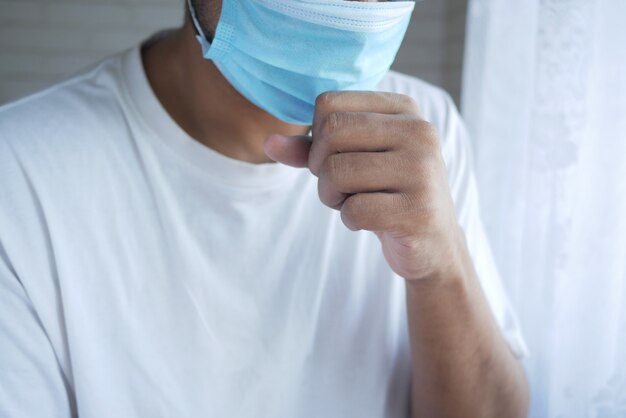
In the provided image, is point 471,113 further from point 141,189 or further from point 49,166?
point 49,166

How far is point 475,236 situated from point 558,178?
0.18 m

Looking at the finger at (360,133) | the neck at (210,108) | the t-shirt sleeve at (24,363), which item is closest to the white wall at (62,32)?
the neck at (210,108)

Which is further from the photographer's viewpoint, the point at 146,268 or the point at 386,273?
the point at 386,273

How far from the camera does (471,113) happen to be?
131 centimetres

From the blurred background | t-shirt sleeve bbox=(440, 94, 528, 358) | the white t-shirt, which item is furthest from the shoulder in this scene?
the blurred background

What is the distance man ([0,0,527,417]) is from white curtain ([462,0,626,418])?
0.09 meters

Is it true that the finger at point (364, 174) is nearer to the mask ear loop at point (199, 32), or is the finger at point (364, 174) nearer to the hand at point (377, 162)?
the hand at point (377, 162)

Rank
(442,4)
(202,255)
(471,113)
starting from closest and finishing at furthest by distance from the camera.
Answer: (202,255) < (471,113) < (442,4)

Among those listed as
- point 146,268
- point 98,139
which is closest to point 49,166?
point 98,139

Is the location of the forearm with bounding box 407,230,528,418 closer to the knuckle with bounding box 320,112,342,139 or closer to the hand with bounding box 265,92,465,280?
the hand with bounding box 265,92,465,280

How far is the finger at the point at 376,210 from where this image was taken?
72 cm

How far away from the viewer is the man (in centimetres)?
83

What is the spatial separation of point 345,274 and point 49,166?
495 mm

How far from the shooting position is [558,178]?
3.41 ft
